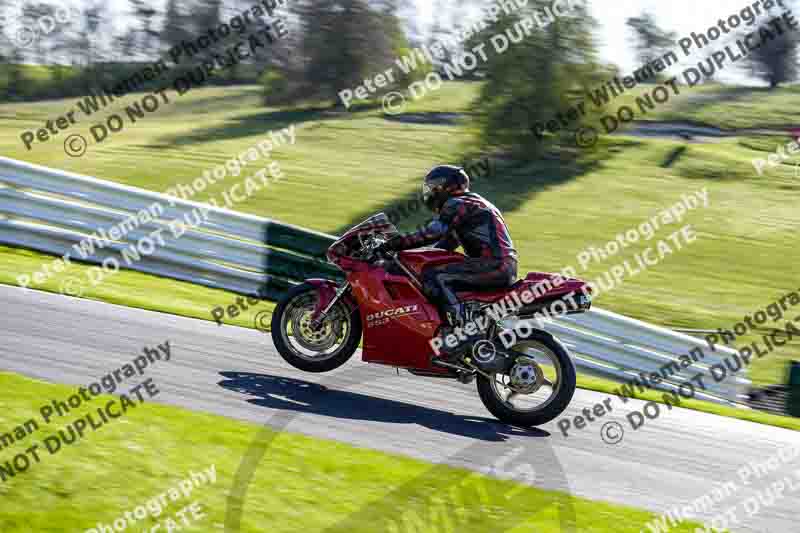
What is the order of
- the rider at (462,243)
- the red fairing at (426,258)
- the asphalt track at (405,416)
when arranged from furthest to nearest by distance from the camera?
the red fairing at (426,258) < the rider at (462,243) < the asphalt track at (405,416)

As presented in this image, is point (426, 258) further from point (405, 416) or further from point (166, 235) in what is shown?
point (166, 235)

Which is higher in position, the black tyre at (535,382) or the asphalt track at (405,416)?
the black tyre at (535,382)

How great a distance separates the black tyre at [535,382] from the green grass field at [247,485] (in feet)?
4.88

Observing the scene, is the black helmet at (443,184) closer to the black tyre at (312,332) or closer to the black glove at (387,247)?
the black glove at (387,247)

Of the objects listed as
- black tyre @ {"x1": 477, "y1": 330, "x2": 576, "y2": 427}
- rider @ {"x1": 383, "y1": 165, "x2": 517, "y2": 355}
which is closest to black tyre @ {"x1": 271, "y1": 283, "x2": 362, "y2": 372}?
rider @ {"x1": 383, "y1": 165, "x2": 517, "y2": 355}

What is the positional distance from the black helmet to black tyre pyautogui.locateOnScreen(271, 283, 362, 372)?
1175 mm

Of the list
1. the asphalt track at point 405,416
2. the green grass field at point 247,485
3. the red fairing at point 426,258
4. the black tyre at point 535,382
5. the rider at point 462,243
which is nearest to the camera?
the green grass field at point 247,485

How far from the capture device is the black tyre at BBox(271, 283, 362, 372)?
7.99 meters

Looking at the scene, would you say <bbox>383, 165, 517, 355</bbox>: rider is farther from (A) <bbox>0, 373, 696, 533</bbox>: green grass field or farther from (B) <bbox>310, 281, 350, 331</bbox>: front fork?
(A) <bbox>0, 373, 696, 533</bbox>: green grass field

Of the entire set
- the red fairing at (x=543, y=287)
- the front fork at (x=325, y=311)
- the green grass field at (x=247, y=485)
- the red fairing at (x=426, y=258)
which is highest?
the red fairing at (x=426, y=258)

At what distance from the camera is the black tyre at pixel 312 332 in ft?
26.2

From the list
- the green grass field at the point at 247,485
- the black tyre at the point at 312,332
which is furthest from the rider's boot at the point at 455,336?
the green grass field at the point at 247,485

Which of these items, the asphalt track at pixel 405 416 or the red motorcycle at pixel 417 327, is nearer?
the asphalt track at pixel 405 416

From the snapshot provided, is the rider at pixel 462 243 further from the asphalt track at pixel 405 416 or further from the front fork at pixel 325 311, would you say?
the asphalt track at pixel 405 416
